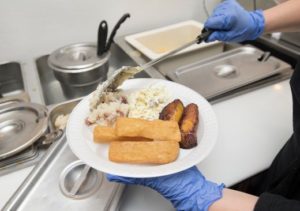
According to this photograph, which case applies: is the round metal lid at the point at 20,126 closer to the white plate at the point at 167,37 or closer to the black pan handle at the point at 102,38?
the black pan handle at the point at 102,38

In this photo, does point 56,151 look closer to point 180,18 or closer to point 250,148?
point 250,148

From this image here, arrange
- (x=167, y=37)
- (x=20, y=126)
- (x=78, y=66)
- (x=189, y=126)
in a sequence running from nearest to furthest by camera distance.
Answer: (x=189, y=126) < (x=20, y=126) < (x=78, y=66) < (x=167, y=37)

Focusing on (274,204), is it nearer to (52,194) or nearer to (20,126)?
(52,194)

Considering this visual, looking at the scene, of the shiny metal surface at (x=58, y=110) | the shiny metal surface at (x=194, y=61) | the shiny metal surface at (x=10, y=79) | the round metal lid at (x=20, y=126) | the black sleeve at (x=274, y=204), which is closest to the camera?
the black sleeve at (x=274, y=204)

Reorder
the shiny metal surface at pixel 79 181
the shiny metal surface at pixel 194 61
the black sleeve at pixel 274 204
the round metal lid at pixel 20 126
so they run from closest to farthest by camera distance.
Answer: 1. the black sleeve at pixel 274 204
2. the shiny metal surface at pixel 79 181
3. the round metal lid at pixel 20 126
4. the shiny metal surface at pixel 194 61

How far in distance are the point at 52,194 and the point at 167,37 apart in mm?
900

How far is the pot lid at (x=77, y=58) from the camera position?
3.09ft

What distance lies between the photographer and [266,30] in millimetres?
809

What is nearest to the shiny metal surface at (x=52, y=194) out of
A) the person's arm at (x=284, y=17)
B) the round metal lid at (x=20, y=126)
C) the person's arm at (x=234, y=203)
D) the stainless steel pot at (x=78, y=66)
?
the round metal lid at (x=20, y=126)

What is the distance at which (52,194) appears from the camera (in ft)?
1.85

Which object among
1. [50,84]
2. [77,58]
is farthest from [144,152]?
[50,84]

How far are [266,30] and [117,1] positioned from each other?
660mm

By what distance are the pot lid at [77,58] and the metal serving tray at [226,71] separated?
0.28 metres

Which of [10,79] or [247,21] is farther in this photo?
[10,79]
